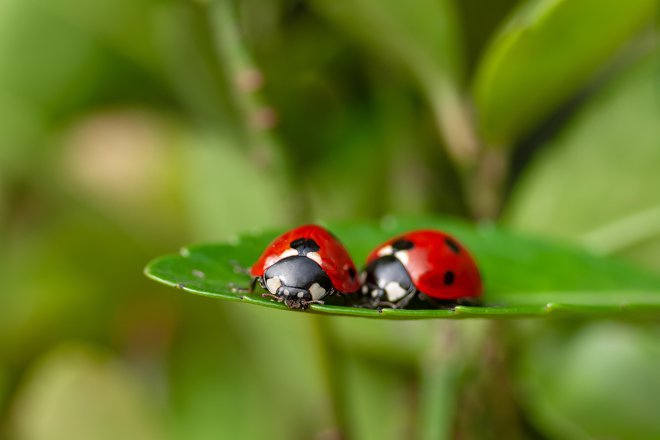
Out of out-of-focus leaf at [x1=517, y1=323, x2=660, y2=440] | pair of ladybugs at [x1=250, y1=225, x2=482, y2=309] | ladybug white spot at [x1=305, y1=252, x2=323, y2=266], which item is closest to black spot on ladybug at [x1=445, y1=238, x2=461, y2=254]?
pair of ladybugs at [x1=250, y1=225, x2=482, y2=309]

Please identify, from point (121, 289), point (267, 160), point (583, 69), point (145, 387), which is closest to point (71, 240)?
point (121, 289)

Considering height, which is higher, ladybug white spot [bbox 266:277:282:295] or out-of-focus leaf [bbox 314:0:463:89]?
out-of-focus leaf [bbox 314:0:463:89]

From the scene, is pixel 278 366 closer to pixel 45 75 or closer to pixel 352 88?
pixel 352 88

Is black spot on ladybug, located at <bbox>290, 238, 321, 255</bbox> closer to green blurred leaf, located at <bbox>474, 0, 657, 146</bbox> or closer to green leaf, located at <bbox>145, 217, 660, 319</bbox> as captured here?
green leaf, located at <bbox>145, 217, 660, 319</bbox>

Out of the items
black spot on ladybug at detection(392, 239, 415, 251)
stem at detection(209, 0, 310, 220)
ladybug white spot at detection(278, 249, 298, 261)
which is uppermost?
stem at detection(209, 0, 310, 220)

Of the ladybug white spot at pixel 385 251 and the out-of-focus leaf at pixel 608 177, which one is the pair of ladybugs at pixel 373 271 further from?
the out-of-focus leaf at pixel 608 177

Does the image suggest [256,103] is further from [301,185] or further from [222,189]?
[222,189]

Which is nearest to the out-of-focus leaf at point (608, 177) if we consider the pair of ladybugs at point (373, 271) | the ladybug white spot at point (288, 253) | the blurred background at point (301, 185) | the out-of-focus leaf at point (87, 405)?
the blurred background at point (301, 185)
